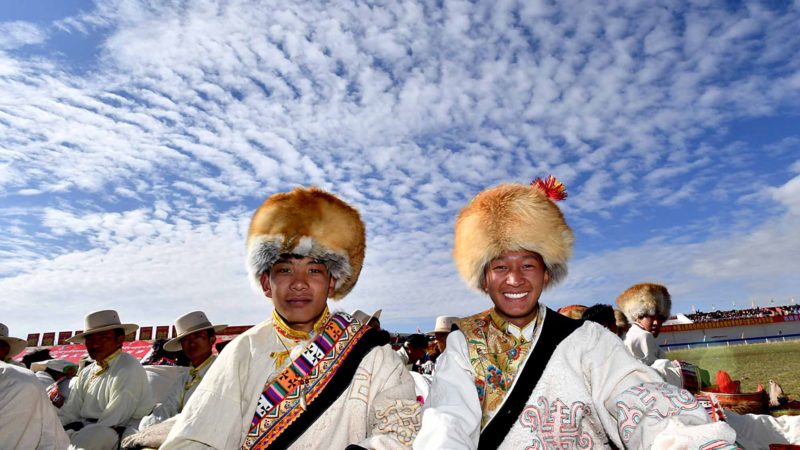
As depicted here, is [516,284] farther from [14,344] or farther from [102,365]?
[14,344]

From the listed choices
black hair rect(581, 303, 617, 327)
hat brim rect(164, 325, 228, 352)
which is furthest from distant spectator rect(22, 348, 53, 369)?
black hair rect(581, 303, 617, 327)

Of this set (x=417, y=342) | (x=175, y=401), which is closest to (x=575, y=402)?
(x=175, y=401)

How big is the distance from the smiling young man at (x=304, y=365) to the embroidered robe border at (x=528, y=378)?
17.2 inches

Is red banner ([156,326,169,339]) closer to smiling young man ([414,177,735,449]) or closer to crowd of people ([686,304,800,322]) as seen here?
smiling young man ([414,177,735,449])

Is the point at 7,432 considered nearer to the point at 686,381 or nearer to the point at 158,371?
the point at 158,371

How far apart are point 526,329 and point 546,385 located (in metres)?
0.36

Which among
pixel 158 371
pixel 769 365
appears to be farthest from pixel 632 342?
pixel 769 365

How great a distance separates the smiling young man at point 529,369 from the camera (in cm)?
230

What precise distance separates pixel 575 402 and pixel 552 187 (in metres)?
1.43

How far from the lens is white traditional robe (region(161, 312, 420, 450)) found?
2.55m

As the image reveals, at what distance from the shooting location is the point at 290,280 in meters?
3.03

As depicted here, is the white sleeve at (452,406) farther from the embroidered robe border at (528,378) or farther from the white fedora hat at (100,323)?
the white fedora hat at (100,323)

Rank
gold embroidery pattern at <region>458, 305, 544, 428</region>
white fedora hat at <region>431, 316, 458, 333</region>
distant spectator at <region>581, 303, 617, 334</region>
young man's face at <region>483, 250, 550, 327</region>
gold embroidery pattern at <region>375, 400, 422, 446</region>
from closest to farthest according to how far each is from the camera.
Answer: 1. gold embroidery pattern at <region>375, 400, 422, 446</region>
2. gold embroidery pattern at <region>458, 305, 544, 428</region>
3. young man's face at <region>483, 250, 550, 327</region>
4. distant spectator at <region>581, 303, 617, 334</region>
5. white fedora hat at <region>431, 316, 458, 333</region>

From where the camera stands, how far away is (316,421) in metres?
2.74
